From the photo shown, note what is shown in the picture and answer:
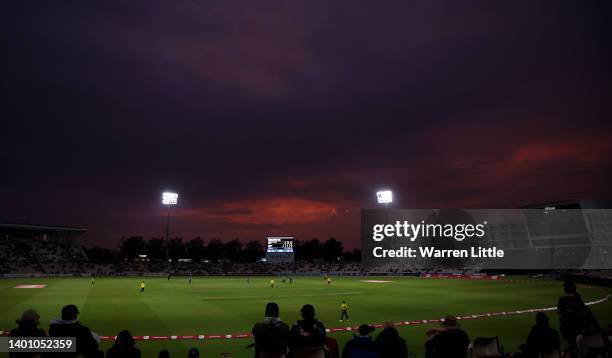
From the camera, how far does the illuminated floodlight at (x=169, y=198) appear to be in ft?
338

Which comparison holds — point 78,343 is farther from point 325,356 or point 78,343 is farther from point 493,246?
point 493,246

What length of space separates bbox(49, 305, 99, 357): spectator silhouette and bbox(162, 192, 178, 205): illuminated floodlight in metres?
99.7

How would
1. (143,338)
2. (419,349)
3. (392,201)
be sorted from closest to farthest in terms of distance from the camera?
(419,349) → (143,338) → (392,201)

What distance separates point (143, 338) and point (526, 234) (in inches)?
4015

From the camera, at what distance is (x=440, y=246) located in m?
122

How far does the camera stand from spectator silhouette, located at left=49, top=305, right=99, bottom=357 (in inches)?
261

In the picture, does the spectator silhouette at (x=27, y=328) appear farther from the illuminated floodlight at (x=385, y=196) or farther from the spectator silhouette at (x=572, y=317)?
the illuminated floodlight at (x=385, y=196)

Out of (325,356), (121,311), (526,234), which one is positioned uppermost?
(526,234)

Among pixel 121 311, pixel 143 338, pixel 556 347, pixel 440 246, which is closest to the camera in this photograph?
pixel 556 347

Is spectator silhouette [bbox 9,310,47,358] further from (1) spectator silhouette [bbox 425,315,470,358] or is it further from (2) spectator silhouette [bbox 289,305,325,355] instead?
(1) spectator silhouette [bbox 425,315,470,358]

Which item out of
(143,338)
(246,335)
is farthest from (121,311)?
(246,335)

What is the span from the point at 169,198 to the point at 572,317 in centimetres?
10192

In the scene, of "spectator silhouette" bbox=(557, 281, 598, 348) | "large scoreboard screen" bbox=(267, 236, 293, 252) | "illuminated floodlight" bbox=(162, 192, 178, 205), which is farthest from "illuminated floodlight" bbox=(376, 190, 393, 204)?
"spectator silhouette" bbox=(557, 281, 598, 348)

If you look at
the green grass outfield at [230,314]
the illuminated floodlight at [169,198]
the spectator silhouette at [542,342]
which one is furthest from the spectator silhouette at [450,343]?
the illuminated floodlight at [169,198]
